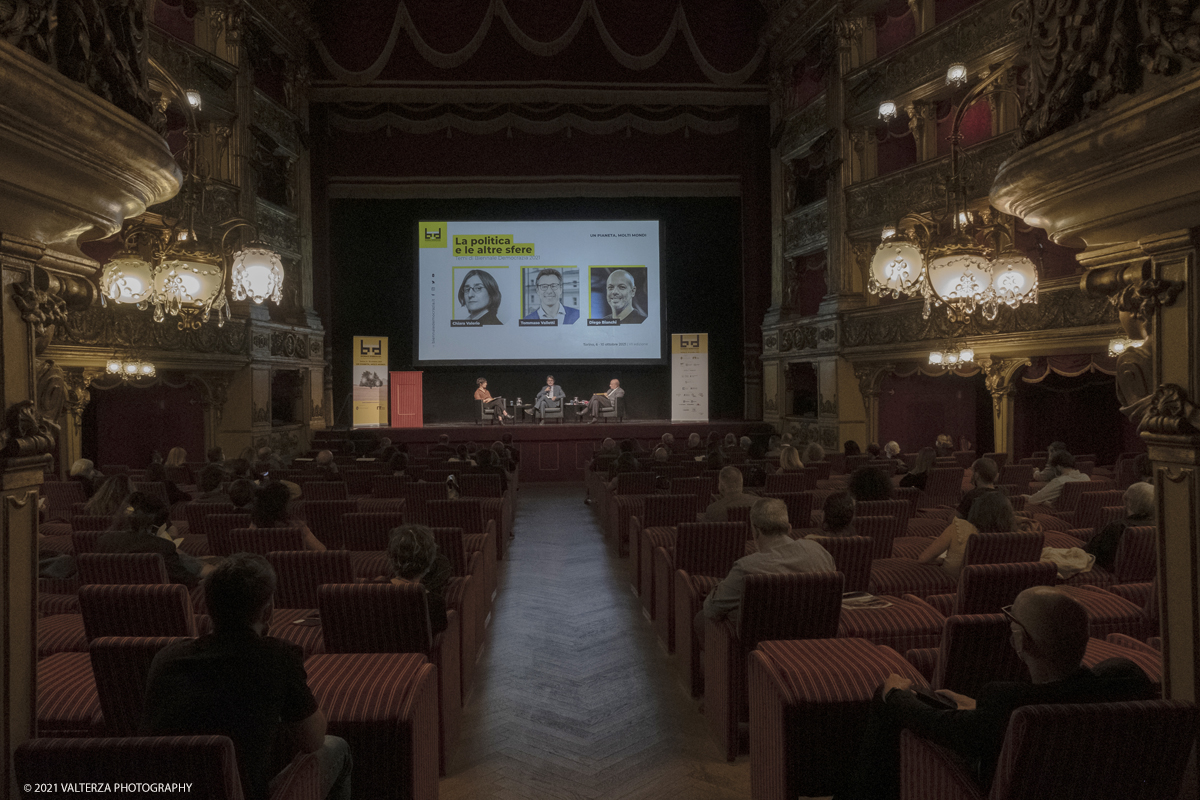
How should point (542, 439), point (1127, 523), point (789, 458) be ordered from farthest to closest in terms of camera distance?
point (542, 439), point (789, 458), point (1127, 523)

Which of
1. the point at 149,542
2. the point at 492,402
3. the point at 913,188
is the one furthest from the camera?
the point at 492,402

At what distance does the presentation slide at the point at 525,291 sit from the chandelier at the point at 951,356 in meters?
6.86

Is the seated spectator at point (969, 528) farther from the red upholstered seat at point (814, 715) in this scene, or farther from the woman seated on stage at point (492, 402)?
the woman seated on stage at point (492, 402)

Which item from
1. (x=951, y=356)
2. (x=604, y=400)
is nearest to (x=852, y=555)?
(x=951, y=356)

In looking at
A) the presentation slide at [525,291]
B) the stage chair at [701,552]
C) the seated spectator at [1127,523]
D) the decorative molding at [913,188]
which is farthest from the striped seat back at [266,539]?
the presentation slide at [525,291]

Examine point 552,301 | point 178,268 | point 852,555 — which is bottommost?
point 852,555

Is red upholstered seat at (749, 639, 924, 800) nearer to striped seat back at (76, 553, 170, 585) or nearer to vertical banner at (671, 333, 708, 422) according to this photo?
striped seat back at (76, 553, 170, 585)

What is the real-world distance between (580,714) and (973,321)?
8497 millimetres

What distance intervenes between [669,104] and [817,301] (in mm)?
4759

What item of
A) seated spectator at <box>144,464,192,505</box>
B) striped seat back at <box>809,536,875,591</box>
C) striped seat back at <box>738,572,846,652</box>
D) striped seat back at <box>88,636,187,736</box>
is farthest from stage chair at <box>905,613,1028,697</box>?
seated spectator at <box>144,464,192,505</box>

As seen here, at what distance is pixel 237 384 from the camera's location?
1192 centimetres

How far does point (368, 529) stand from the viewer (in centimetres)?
462

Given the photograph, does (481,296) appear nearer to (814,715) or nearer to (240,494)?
(240,494)

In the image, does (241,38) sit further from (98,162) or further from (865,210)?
(98,162)
